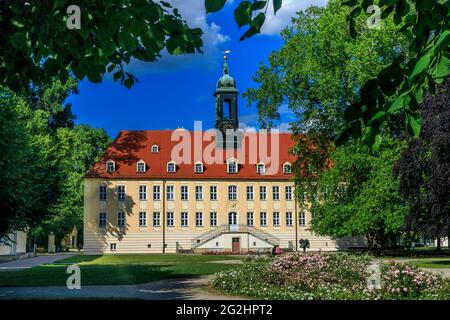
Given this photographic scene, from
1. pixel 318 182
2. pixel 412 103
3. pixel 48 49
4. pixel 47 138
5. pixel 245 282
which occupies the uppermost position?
pixel 47 138

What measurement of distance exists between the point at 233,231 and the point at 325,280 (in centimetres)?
3960

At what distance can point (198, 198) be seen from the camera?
58156 mm

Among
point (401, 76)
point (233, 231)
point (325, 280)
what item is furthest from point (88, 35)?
point (233, 231)

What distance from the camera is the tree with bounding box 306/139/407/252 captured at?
121ft

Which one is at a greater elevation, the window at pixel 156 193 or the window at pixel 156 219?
the window at pixel 156 193

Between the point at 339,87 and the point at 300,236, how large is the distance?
82.3 ft

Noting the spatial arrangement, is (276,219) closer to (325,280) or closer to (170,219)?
(170,219)

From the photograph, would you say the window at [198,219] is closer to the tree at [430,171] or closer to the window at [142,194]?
the window at [142,194]

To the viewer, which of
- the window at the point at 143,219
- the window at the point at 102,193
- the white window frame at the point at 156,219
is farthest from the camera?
the white window frame at the point at 156,219

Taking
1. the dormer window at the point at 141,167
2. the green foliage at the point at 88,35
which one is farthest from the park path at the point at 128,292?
the dormer window at the point at 141,167

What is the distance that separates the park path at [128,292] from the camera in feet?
48.3
